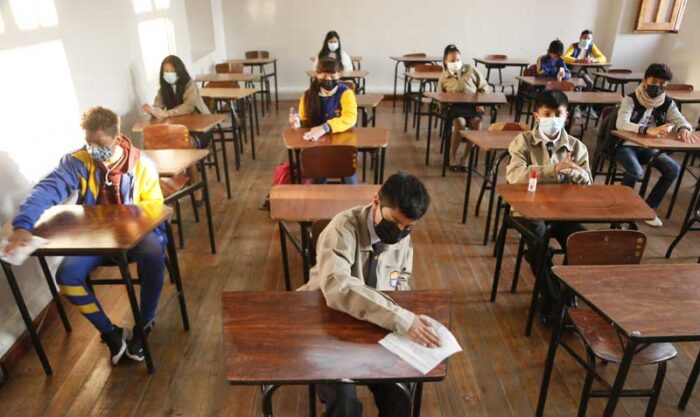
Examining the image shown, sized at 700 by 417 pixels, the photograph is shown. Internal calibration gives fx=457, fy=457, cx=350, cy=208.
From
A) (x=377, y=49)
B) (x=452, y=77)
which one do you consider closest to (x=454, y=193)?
(x=452, y=77)

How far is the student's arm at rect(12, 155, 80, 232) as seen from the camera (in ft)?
6.37

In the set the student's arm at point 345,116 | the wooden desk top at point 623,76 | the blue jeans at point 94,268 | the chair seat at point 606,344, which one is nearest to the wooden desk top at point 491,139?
the student's arm at point 345,116

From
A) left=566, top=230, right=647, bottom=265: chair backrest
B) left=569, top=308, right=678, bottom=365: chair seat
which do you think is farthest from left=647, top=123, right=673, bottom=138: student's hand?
left=569, top=308, right=678, bottom=365: chair seat

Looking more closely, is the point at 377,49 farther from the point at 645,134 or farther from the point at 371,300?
the point at 371,300

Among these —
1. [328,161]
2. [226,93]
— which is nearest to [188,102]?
[226,93]

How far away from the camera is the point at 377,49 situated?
824cm

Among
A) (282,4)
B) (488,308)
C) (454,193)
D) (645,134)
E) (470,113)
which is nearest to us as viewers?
(488,308)

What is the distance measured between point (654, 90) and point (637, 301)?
2801 mm

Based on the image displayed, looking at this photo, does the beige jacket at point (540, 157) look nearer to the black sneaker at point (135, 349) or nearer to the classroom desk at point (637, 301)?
the classroom desk at point (637, 301)

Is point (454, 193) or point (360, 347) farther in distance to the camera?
point (454, 193)

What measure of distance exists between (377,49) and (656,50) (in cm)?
487

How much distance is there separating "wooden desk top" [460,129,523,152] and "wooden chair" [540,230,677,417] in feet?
4.67

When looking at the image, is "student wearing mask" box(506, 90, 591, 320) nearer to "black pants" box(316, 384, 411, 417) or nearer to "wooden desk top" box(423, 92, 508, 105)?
"black pants" box(316, 384, 411, 417)

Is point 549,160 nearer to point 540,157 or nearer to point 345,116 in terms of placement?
point 540,157
